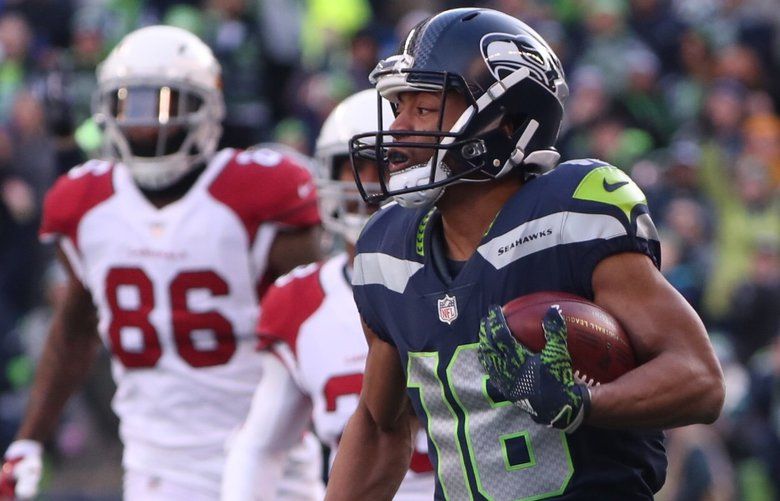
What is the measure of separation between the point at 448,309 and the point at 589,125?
6.73 metres

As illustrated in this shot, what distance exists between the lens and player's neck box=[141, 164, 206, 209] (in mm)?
4855

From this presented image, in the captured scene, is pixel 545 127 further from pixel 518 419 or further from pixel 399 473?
pixel 399 473

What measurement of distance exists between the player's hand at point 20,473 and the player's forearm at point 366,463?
6.05ft

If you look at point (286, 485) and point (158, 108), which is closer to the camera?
point (286, 485)

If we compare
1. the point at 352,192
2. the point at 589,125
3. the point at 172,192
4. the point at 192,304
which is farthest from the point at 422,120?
the point at 589,125

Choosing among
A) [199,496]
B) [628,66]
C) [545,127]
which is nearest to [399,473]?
[545,127]

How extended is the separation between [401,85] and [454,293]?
43cm

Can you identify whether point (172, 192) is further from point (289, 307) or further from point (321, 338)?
point (321, 338)

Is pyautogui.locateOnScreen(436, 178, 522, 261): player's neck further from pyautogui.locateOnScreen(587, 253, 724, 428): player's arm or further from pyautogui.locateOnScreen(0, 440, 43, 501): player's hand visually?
pyautogui.locateOnScreen(0, 440, 43, 501): player's hand

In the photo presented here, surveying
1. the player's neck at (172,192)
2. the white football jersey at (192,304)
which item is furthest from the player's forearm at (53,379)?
the player's neck at (172,192)

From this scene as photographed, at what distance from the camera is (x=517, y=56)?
9.84ft

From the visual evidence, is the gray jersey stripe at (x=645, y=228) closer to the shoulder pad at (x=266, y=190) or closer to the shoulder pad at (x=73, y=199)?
the shoulder pad at (x=266, y=190)

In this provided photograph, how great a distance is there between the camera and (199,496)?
468cm

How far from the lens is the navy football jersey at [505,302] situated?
110 inches
